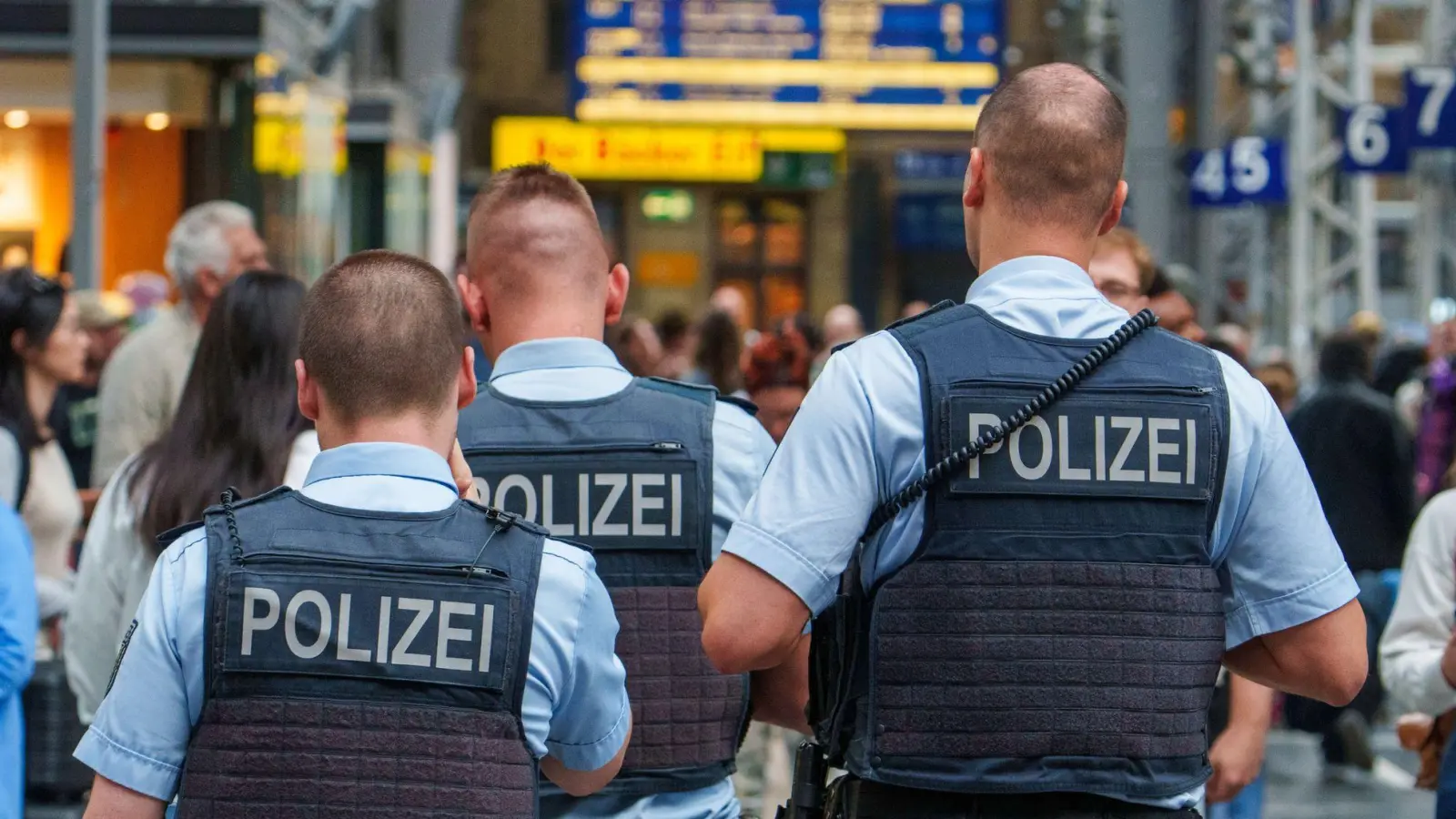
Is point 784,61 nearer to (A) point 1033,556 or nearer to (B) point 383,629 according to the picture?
(A) point 1033,556

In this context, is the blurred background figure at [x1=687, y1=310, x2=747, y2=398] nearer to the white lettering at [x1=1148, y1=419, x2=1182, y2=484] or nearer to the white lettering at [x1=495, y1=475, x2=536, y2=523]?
the white lettering at [x1=495, y1=475, x2=536, y2=523]

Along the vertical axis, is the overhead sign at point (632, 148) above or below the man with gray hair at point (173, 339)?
above

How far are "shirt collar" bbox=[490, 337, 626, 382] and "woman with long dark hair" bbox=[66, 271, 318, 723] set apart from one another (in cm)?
56

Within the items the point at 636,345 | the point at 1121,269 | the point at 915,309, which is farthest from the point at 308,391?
the point at 915,309

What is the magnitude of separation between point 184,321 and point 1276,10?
16014 millimetres

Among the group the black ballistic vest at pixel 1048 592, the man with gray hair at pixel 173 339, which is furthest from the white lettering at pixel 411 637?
the man with gray hair at pixel 173 339

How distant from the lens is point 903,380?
2660 mm

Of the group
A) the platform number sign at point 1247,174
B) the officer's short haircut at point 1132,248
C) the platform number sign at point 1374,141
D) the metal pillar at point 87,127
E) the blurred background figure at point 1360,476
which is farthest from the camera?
the platform number sign at point 1247,174

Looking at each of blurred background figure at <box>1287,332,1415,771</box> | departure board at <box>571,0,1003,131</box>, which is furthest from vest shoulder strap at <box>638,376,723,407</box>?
departure board at <box>571,0,1003,131</box>

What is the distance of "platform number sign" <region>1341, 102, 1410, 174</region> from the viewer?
595 inches

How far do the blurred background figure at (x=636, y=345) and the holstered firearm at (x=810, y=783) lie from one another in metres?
6.14

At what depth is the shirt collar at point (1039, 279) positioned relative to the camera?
2773mm

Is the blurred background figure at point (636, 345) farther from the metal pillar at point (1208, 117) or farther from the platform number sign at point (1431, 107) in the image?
the metal pillar at point (1208, 117)

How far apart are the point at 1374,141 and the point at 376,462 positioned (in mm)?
13966
